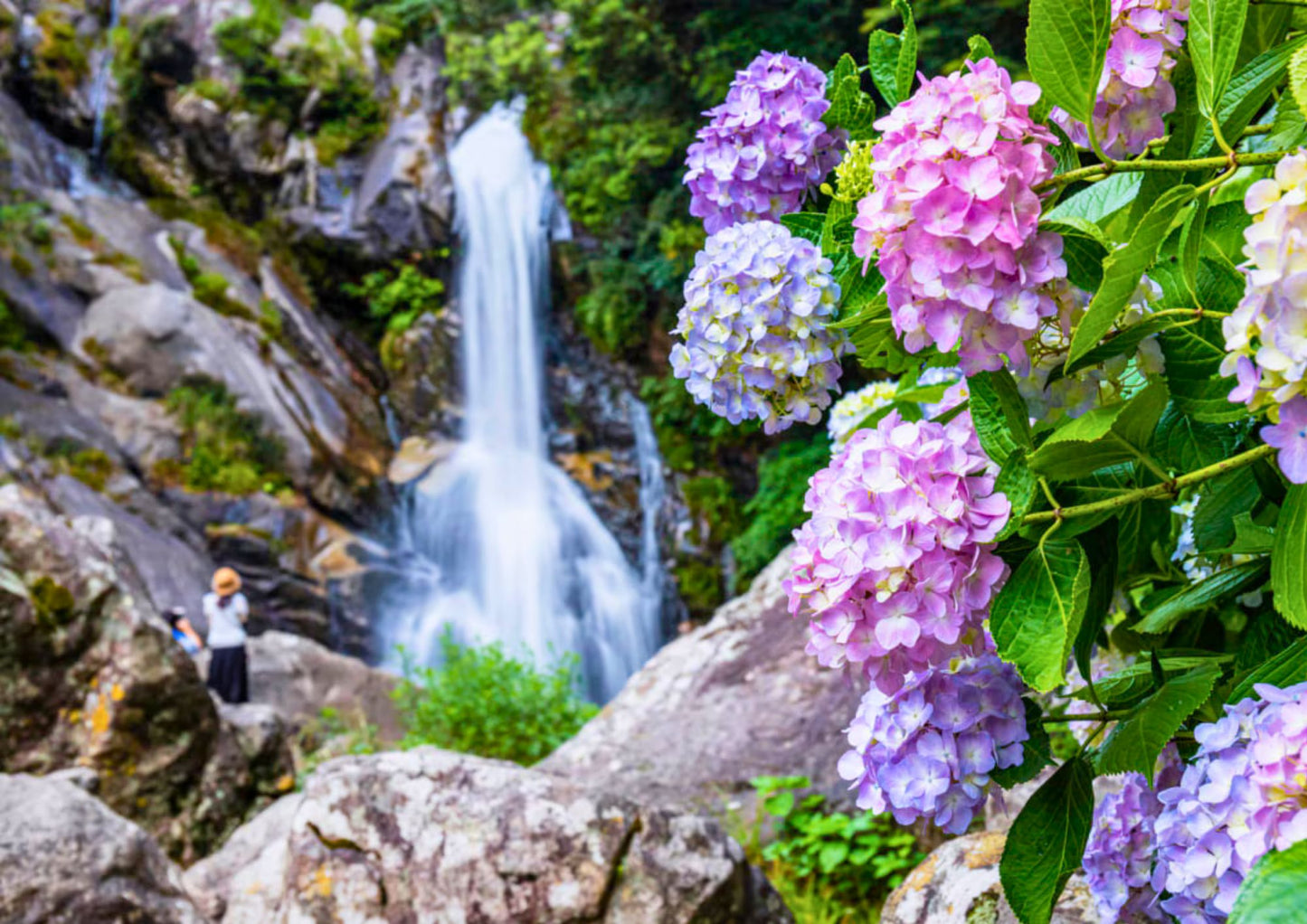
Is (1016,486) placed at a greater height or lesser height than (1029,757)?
greater

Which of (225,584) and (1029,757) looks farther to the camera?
(225,584)

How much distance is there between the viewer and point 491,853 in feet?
8.01

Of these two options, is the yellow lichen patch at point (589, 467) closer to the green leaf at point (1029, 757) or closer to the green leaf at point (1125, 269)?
the green leaf at point (1029, 757)

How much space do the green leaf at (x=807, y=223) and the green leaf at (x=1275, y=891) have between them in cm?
71

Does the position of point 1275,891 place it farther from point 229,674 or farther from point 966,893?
point 229,674

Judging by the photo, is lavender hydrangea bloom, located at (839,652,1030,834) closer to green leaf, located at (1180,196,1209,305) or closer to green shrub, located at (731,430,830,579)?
green leaf, located at (1180,196,1209,305)

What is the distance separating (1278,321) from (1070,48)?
0.33 m

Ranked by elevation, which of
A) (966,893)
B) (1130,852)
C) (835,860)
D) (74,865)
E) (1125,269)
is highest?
(1125,269)

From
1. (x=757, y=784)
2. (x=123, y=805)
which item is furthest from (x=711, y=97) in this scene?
(x=123, y=805)

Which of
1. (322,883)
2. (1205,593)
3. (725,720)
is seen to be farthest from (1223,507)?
(725,720)

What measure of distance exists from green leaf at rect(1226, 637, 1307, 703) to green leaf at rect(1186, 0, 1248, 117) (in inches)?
17.2

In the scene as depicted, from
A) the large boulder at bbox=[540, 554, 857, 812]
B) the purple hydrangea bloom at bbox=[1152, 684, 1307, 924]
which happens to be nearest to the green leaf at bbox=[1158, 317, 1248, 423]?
the purple hydrangea bloom at bbox=[1152, 684, 1307, 924]

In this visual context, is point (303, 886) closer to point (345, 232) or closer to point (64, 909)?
point (64, 909)

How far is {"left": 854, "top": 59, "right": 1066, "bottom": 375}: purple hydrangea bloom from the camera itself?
75 centimetres
